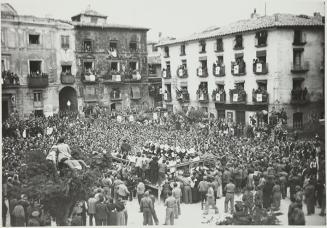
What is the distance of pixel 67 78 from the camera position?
24.6 metres

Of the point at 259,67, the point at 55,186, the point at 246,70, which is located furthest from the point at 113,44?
the point at 55,186

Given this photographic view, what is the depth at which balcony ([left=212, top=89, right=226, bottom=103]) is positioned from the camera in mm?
23891

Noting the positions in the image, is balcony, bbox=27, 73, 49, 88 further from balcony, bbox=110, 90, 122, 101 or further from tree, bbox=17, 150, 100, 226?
tree, bbox=17, 150, 100, 226

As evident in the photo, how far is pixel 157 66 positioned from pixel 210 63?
7021 mm

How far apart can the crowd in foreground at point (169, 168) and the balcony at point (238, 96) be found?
7.85ft

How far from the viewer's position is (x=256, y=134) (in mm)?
20406

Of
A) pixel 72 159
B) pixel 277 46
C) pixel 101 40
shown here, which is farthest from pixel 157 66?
pixel 72 159

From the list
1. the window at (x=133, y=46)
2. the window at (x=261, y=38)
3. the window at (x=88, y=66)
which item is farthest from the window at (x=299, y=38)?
the window at (x=88, y=66)

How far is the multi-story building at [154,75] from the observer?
27281mm

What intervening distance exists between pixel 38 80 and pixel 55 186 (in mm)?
12554

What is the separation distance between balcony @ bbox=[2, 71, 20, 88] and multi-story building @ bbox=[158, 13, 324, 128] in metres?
8.73

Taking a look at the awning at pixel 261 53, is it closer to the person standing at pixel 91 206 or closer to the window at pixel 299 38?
the window at pixel 299 38

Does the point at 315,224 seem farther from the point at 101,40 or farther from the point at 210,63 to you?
the point at 101,40

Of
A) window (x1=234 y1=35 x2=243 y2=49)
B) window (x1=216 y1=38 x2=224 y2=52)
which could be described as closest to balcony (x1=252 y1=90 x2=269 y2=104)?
window (x1=234 y1=35 x2=243 y2=49)
